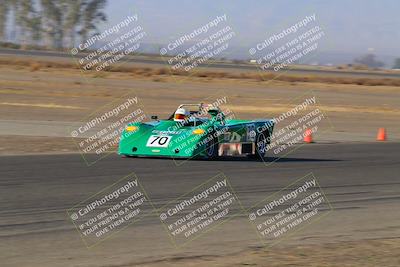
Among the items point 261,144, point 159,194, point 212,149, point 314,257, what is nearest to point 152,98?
point 261,144

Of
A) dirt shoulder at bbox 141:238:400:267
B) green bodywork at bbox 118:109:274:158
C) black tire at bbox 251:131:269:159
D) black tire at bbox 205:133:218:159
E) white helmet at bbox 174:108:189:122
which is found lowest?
dirt shoulder at bbox 141:238:400:267

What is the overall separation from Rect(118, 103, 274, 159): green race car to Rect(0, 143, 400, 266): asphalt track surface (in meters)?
0.26

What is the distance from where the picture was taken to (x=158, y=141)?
55.0 feet

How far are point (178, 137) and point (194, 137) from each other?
0.30m

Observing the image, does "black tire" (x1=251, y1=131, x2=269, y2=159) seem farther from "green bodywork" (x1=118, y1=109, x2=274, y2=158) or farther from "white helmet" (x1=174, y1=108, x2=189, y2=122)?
"white helmet" (x1=174, y1=108, x2=189, y2=122)

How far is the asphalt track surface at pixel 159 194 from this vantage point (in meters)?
8.77

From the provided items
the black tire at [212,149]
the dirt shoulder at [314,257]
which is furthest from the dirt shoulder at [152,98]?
the dirt shoulder at [314,257]

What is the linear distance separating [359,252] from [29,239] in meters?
3.32

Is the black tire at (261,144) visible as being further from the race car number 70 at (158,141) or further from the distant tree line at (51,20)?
the distant tree line at (51,20)

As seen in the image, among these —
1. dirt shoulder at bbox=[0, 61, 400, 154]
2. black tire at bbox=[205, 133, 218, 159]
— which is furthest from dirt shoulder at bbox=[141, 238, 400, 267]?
dirt shoulder at bbox=[0, 61, 400, 154]

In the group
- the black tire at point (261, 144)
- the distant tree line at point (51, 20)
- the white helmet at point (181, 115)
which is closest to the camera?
the white helmet at point (181, 115)

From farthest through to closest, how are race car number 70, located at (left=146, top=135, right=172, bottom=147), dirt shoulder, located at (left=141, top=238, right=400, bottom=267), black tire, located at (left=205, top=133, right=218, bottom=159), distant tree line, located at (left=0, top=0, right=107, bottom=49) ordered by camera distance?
distant tree line, located at (left=0, top=0, right=107, bottom=49) → black tire, located at (left=205, top=133, right=218, bottom=159) → race car number 70, located at (left=146, top=135, right=172, bottom=147) → dirt shoulder, located at (left=141, top=238, right=400, bottom=267)

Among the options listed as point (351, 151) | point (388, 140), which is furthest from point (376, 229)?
point (388, 140)

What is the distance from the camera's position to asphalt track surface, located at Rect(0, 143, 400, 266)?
8.77m
